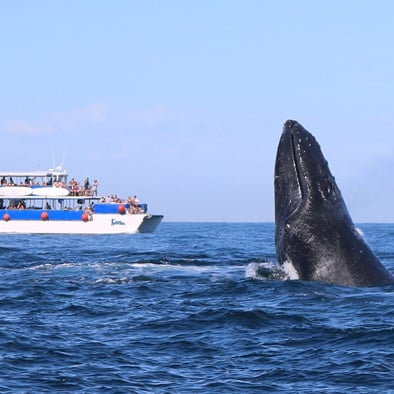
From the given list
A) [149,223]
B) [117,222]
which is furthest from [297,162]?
[149,223]

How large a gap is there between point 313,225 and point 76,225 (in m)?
53.7

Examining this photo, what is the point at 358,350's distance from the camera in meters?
10.9

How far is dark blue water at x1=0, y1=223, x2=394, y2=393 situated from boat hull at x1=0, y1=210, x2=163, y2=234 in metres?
49.5

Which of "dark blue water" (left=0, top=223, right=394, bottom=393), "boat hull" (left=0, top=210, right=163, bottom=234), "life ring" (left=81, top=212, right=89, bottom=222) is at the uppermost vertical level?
"life ring" (left=81, top=212, right=89, bottom=222)

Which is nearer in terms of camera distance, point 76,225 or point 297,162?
point 297,162

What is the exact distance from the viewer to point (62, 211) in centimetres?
6769

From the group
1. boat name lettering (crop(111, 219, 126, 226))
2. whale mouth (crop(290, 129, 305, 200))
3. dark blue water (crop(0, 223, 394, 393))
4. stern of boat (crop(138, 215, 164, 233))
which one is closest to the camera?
dark blue water (crop(0, 223, 394, 393))

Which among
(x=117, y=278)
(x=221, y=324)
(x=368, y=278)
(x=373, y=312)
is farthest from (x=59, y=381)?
(x=117, y=278)

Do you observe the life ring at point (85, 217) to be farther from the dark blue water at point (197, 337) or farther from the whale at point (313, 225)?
the whale at point (313, 225)

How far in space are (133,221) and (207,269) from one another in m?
46.8

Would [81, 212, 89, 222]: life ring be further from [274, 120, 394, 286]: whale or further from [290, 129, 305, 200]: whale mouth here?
[290, 129, 305, 200]: whale mouth

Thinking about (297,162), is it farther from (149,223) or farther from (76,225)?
(149,223)

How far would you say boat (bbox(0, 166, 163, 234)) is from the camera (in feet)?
221

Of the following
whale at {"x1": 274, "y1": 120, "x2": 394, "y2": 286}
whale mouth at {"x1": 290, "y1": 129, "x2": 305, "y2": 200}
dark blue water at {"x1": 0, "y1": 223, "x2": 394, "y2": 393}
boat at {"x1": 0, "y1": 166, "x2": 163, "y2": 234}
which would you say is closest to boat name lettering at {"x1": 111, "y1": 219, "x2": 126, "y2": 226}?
boat at {"x1": 0, "y1": 166, "x2": 163, "y2": 234}
